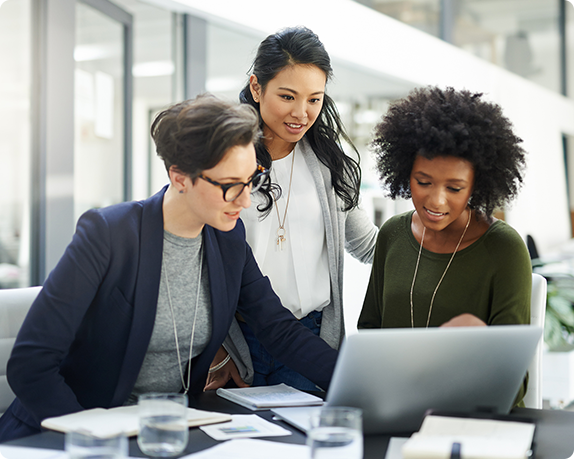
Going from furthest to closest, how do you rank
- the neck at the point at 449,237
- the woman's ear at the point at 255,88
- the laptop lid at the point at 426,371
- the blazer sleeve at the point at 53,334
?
the woman's ear at the point at 255,88 < the neck at the point at 449,237 < the blazer sleeve at the point at 53,334 < the laptop lid at the point at 426,371

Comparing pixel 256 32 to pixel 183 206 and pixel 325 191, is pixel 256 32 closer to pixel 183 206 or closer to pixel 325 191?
pixel 325 191

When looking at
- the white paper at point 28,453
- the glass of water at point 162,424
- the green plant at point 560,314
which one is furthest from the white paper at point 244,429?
the green plant at point 560,314

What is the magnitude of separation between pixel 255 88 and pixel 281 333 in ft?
2.49

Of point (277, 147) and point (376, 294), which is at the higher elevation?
point (277, 147)

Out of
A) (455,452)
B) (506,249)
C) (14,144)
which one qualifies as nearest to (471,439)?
(455,452)

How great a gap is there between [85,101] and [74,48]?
16.3 inches

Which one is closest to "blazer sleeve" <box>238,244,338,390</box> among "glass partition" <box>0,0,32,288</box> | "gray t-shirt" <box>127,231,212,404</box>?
"gray t-shirt" <box>127,231,212,404</box>

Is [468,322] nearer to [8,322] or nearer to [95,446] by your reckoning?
[95,446]

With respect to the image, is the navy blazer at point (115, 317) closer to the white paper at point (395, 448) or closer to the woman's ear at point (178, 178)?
the woman's ear at point (178, 178)

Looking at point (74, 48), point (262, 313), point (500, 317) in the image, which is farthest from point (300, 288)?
point (74, 48)

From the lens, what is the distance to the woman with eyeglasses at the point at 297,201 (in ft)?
5.77

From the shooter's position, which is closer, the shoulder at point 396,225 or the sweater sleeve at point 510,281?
the sweater sleeve at point 510,281

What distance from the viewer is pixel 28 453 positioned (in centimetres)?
103

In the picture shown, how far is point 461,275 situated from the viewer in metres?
1.53
